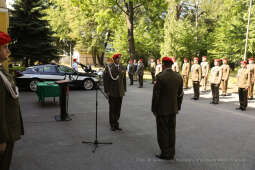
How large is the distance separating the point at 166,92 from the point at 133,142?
1.59 meters

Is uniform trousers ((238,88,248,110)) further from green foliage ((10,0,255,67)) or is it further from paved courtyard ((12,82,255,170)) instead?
green foliage ((10,0,255,67))

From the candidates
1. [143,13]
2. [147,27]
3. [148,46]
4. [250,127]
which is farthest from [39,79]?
[143,13]

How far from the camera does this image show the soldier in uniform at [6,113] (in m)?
2.44

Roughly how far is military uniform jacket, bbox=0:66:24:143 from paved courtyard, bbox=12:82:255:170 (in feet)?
5.07

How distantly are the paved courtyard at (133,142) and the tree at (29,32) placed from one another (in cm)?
1242

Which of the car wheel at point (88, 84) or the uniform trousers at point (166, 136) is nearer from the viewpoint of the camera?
the uniform trousers at point (166, 136)

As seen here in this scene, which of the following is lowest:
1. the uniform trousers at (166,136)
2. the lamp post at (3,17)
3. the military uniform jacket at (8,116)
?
the uniform trousers at (166,136)

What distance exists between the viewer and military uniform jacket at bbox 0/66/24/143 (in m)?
2.42

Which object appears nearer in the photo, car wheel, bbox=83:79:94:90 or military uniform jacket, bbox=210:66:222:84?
military uniform jacket, bbox=210:66:222:84

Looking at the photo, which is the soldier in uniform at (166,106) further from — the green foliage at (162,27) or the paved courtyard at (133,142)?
the green foliage at (162,27)

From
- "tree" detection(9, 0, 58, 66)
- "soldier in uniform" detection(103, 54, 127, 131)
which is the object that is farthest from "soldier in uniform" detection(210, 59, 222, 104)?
"tree" detection(9, 0, 58, 66)

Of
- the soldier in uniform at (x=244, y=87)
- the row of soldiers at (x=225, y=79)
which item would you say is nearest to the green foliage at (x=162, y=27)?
the row of soldiers at (x=225, y=79)

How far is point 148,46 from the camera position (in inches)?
1230

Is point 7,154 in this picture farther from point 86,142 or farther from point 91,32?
point 91,32
